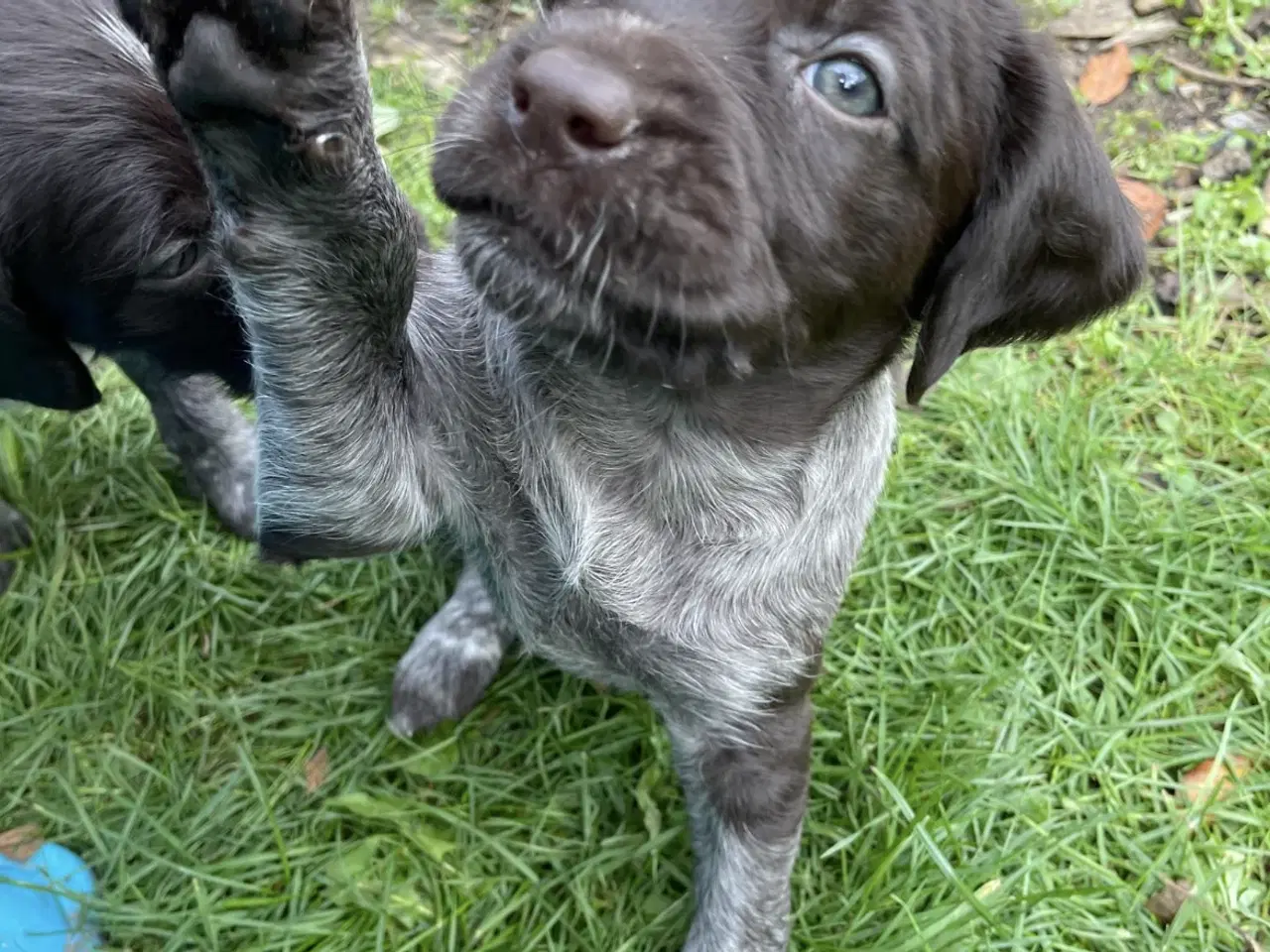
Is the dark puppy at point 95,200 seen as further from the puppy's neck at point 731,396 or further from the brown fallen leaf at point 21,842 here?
the brown fallen leaf at point 21,842

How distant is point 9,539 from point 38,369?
109 cm

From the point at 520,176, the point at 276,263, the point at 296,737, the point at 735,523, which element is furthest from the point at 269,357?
the point at 296,737

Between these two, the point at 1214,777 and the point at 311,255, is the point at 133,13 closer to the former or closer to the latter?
the point at 311,255

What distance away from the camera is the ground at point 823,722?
3066mm

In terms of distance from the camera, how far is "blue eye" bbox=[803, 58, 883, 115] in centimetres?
190

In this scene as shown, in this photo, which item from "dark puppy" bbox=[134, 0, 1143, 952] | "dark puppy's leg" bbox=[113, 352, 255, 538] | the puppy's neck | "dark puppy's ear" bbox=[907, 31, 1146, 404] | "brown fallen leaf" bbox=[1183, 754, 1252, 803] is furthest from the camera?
"dark puppy's leg" bbox=[113, 352, 255, 538]

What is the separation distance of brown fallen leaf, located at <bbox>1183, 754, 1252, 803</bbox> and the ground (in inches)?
0.5

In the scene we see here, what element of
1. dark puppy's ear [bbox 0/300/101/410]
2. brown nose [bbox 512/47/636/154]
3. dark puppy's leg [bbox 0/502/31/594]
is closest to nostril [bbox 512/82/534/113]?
brown nose [bbox 512/47/636/154]

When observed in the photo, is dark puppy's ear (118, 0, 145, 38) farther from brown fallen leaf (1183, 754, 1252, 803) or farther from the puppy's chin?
brown fallen leaf (1183, 754, 1252, 803)

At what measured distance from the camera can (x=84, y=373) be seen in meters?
2.88

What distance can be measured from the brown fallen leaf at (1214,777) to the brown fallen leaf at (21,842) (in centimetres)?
333

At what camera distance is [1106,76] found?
16.4 feet

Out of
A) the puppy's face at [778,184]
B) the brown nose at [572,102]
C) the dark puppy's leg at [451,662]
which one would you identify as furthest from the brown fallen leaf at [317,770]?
the brown nose at [572,102]

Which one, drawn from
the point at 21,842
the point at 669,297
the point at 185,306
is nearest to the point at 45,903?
the point at 21,842
